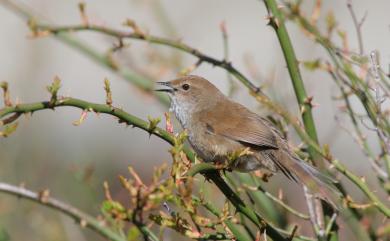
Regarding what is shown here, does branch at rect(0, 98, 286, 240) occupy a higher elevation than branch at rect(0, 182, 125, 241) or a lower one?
higher

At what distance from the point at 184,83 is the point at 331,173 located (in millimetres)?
1610

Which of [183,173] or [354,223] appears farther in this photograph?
[354,223]

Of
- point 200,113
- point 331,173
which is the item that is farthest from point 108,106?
point 200,113

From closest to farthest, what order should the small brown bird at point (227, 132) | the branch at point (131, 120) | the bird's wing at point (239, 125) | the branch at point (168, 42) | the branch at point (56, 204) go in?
the branch at point (56, 204) < the branch at point (131, 120) < the branch at point (168, 42) < the small brown bird at point (227, 132) < the bird's wing at point (239, 125)

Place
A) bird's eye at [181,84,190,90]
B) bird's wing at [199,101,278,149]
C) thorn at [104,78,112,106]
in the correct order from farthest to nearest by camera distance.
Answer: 1. bird's eye at [181,84,190,90]
2. bird's wing at [199,101,278,149]
3. thorn at [104,78,112,106]

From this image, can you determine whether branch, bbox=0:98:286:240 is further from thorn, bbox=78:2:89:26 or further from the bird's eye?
the bird's eye

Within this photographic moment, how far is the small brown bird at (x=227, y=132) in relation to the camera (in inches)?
165

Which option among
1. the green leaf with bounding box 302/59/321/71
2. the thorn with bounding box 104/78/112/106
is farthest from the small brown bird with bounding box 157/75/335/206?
the thorn with bounding box 104/78/112/106

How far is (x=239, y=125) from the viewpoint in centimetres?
471

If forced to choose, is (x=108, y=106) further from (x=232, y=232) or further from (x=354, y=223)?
(x=354, y=223)

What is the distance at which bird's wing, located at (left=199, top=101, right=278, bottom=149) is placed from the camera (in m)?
4.53

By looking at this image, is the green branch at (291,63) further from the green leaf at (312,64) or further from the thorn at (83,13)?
the thorn at (83,13)

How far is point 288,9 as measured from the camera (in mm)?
3848

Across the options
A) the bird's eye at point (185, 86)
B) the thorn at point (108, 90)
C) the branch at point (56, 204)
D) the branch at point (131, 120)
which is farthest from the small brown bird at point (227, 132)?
the branch at point (56, 204)
